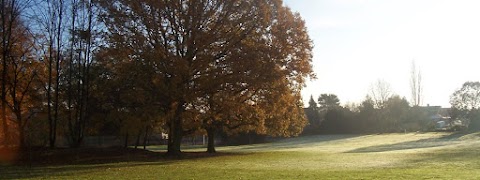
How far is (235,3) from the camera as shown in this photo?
33375mm

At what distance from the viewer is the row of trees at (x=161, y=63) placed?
31.7m

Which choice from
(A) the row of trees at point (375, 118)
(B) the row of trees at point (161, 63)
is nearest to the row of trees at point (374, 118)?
(A) the row of trees at point (375, 118)

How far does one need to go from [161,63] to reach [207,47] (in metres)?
3.74

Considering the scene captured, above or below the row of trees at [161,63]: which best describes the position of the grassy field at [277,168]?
below

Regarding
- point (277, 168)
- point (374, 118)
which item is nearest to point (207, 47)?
point (277, 168)

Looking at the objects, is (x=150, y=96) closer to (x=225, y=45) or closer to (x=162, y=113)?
(x=162, y=113)

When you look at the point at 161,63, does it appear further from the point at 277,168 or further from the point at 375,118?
the point at 375,118

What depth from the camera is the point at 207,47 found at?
32844 millimetres

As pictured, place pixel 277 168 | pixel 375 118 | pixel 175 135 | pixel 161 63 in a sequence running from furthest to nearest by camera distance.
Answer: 1. pixel 375 118
2. pixel 175 135
3. pixel 161 63
4. pixel 277 168

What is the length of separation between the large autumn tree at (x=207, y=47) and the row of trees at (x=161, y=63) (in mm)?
70

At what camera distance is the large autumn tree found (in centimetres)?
3142

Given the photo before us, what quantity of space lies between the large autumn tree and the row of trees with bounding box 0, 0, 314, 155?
0.07 meters

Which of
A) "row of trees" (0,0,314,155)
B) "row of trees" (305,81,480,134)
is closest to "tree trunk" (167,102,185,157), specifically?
"row of trees" (0,0,314,155)

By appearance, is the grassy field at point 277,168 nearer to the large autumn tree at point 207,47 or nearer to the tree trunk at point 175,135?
the tree trunk at point 175,135
